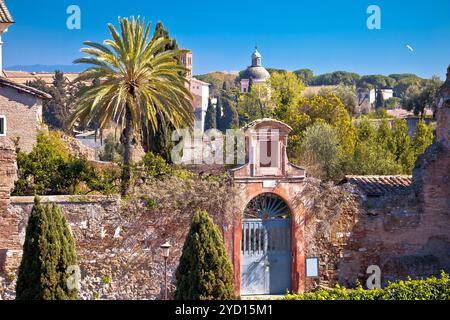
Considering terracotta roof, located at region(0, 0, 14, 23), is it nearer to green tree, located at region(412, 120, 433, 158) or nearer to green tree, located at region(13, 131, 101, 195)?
green tree, located at region(13, 131, 101, 195)

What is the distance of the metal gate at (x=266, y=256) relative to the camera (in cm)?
2317

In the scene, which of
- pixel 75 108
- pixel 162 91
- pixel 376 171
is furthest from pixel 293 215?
pixel 376 171

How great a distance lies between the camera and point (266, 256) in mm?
23328

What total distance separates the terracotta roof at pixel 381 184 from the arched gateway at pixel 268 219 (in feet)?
8.81

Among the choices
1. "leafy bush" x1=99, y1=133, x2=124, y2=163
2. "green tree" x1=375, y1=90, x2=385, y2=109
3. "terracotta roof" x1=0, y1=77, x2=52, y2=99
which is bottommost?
"leafy bush" x1=99, y1=133, x2=124, y2=163

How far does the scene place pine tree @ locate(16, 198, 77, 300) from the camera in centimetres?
1869

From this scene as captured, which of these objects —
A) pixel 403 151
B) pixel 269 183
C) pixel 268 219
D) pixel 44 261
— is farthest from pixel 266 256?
pixel 403 151

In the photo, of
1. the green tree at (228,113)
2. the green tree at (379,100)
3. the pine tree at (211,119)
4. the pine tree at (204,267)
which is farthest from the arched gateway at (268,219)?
the green tree at (379,100)

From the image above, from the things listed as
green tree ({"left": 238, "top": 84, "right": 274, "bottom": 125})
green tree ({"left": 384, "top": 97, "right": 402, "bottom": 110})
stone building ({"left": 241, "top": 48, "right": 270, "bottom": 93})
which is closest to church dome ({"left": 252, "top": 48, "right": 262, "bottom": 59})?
stone building ({"left": 241, "top": 48, "right": 270, "bottom": 93})

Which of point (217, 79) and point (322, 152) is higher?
point (217, 79)

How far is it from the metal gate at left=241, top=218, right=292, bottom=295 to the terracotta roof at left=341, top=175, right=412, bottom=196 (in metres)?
3.05

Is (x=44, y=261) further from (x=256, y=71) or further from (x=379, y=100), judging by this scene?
(x=379, y=100)

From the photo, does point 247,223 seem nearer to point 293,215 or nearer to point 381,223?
point 293,215

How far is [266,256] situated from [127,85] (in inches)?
265
